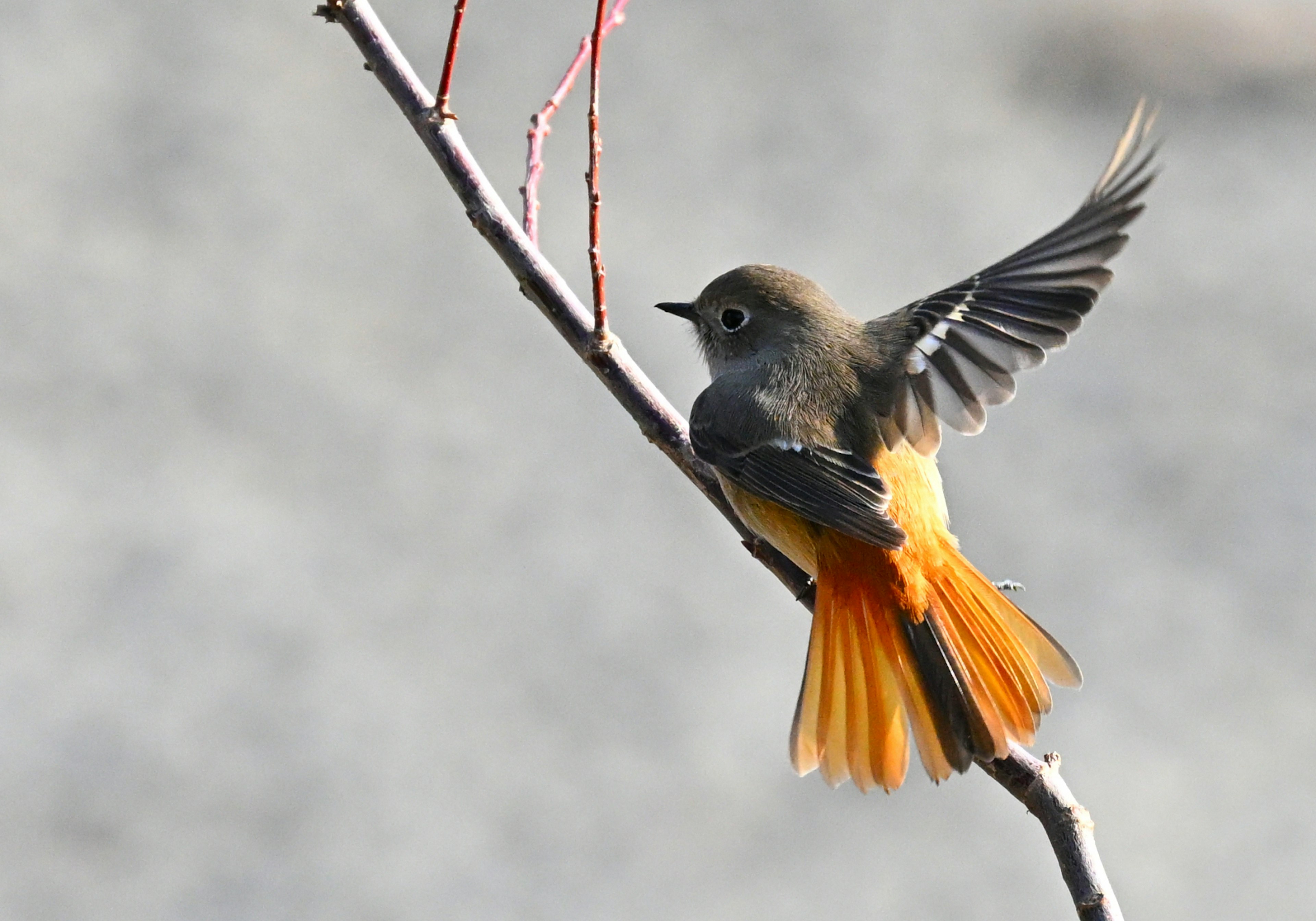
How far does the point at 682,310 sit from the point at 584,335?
2.24 feet

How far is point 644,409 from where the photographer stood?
1941mm

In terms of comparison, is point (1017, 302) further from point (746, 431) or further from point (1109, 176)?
point (746, 431)

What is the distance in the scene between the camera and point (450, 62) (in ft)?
5.04

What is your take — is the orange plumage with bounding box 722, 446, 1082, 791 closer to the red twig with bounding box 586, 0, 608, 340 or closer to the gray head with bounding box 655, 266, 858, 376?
the gray head with bounding box 655, 266, 858, 376

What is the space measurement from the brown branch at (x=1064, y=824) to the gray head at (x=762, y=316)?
3.00 ft

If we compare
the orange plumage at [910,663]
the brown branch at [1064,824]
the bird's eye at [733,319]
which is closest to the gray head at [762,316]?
the bird's eye at [733,319]

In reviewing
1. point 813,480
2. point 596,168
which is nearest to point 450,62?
point 596,168

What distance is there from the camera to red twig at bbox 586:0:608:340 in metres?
1.50

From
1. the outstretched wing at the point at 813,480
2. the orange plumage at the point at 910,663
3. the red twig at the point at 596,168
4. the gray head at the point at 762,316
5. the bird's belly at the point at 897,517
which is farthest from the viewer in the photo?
the gray head at the point at 762,316

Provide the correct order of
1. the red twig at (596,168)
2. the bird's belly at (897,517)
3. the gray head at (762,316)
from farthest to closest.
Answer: the gray head at (762,316)
the bird's belly at (897,517)
the red twig at (596,168)

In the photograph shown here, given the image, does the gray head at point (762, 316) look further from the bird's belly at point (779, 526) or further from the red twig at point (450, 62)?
the red twig at point (450, 62)

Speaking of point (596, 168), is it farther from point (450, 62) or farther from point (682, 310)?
point (682, 310)

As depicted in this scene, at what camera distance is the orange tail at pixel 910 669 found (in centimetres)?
181

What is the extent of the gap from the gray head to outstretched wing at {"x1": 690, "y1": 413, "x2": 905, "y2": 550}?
0.84ft
